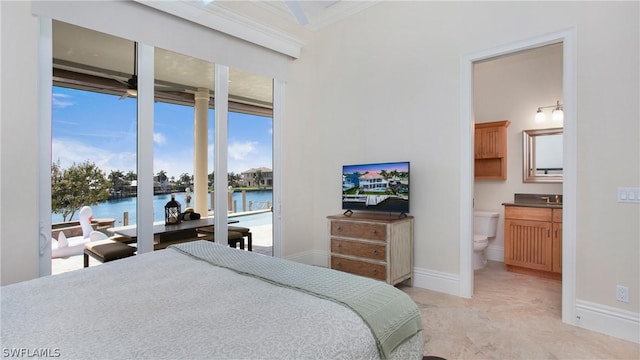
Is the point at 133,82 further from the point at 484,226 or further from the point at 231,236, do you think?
the point at 484,226

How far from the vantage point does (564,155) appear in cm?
259

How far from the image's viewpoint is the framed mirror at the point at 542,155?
13.7 feet

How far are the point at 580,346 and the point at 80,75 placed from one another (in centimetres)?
421

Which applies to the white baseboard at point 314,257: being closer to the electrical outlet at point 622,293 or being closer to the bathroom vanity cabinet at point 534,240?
Answer: the bathroom vanity cabinet at point 534,240

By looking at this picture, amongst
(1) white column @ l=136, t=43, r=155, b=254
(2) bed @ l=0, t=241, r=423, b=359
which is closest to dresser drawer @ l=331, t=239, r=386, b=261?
(2) bed @ l=0, t=241, r=423, b=359

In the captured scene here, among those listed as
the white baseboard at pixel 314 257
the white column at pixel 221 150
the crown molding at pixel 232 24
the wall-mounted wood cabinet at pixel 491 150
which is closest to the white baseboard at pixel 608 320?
the wall-mounted wood cabinet at pixel 491 150

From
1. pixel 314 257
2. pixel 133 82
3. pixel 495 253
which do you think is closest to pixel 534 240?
pixel 495 253

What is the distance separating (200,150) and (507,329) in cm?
314

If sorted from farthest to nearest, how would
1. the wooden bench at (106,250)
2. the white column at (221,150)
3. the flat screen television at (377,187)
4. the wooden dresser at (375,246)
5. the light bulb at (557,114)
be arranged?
the light bulb at (557,114), the white column at (221,150), the flat screen television at (377,187), the wooden dresser at (375,246), the wooden bench at (106,250)

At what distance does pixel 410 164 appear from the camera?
3.51 meters

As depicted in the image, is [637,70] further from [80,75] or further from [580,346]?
[80,75]

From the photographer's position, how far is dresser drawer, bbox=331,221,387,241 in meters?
3.16

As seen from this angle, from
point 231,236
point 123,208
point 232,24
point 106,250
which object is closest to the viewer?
point 106,250

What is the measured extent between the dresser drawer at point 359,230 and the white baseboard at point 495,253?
232 cm
